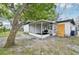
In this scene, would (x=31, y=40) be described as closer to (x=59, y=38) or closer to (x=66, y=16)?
(x=59, y=38)

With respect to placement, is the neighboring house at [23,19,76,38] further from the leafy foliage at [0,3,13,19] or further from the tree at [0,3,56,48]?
the leafy foliage at [0,3,13,19]

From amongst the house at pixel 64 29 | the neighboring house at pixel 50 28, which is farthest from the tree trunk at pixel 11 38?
the house at pixel 64 29

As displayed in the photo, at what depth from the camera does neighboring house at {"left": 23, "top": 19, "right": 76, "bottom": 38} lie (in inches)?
105

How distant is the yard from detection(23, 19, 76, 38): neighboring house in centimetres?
7

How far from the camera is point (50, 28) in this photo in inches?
107

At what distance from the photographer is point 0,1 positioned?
266 cm

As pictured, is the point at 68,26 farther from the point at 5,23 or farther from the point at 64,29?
the point at 5,23

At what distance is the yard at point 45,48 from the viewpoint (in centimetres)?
267

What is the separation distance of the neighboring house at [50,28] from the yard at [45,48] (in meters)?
0.07

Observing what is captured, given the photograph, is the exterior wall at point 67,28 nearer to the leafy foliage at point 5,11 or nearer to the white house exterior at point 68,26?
the white house exterior at point 68,26

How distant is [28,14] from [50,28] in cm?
31

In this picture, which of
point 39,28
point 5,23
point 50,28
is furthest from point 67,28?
point 5,23

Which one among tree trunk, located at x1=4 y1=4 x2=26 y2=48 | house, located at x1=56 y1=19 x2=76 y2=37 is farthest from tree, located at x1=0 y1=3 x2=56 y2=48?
house, located at x1=56 y1=19 x2=76 y2=37
